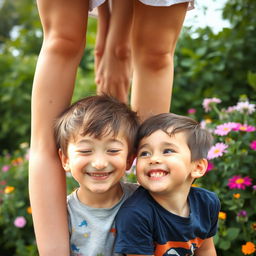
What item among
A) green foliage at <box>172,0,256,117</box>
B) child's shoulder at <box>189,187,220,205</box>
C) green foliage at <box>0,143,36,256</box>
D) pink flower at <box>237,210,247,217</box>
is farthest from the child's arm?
green foliage at <box>172,0,256,117</box>

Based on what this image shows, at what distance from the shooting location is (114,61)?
2.30 m

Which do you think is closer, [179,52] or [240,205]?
[240,205]

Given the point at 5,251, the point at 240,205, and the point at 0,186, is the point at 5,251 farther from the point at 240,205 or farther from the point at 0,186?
the point at 240,205

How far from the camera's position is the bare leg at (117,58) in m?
2.22

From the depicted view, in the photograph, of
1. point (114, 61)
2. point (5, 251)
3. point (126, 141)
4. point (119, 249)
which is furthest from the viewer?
point (5, 251)

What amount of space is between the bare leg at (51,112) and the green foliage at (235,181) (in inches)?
31.1

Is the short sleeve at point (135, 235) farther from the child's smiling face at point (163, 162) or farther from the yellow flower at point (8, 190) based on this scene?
the yellow flower at point (8, 190)

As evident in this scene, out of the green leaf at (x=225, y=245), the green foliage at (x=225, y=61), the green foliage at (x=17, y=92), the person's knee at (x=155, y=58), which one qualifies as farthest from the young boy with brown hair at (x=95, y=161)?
the green foliage at (x=17, y=92)

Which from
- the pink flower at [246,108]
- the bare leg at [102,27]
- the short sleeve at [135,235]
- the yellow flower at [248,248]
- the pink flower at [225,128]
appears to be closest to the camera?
the short sleeve at [135,235]

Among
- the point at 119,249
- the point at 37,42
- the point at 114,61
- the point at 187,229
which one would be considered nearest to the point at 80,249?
the point at 119,249

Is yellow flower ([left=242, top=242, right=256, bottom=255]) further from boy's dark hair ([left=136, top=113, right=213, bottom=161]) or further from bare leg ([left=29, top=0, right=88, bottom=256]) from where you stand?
bare leg ([left=29, top=0, right=88, bottom=256])

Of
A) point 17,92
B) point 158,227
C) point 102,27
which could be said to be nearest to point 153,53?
point 158,227

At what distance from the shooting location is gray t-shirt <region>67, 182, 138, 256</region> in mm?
1557

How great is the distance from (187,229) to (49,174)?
0.54 metres
